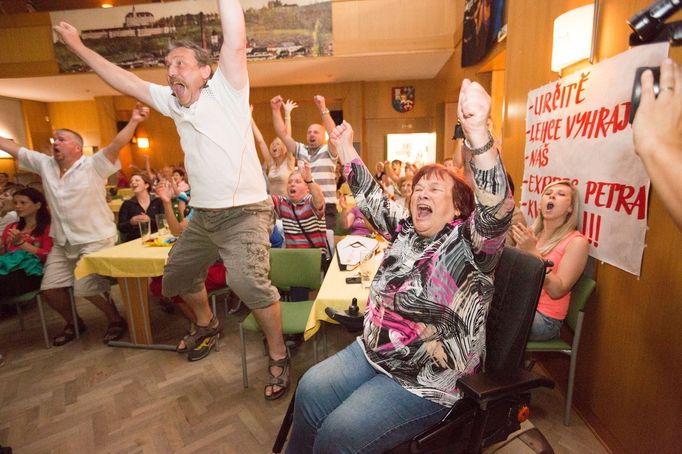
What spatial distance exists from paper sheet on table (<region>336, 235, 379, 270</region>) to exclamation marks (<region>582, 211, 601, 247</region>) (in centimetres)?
123

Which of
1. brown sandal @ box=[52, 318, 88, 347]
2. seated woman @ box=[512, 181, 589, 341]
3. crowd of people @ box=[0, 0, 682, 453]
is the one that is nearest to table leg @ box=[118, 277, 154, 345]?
crowd of people @ box=[0, 0, 682, 453]

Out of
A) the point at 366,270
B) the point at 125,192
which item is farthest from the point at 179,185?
the point at 125,192

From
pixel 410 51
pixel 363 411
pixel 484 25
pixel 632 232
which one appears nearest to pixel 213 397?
pixel 363 411

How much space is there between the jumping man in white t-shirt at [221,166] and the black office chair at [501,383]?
128cm

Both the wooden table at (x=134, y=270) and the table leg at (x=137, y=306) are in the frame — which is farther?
the table leg at (x=137, y=306)

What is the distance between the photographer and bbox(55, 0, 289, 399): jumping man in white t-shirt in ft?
6.40

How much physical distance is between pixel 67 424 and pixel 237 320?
58.4 inches

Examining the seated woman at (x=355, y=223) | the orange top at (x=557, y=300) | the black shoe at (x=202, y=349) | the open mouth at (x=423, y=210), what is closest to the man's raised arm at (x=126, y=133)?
the black shoe at (x=202, y=349)

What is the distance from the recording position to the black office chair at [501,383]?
1155 millimetres

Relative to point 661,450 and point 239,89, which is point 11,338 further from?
point 661,450

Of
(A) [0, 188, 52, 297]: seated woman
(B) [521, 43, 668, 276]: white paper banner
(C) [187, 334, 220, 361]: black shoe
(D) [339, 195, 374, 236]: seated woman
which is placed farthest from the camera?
(D) [339, 195, 374, 236]: seated woman

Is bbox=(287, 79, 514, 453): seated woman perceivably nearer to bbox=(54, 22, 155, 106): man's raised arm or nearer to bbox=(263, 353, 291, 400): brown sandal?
bbox=(263, 353, 291, 400): brown sandal

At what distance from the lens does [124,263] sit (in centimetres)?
275

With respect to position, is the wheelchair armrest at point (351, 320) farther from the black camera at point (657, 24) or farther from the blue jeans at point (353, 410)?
the black camera at point (657, 24)
